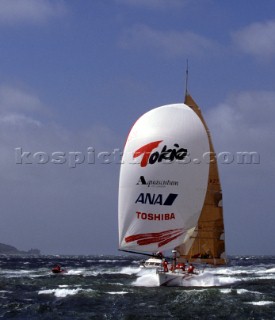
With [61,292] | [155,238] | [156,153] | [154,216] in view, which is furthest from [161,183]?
[61,292]

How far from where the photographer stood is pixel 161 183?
41.4 m

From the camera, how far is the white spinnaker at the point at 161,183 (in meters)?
41.2

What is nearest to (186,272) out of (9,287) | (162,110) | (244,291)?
(244,291)

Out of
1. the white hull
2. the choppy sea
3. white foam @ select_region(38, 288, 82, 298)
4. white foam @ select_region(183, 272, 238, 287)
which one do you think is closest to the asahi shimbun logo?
the white hull

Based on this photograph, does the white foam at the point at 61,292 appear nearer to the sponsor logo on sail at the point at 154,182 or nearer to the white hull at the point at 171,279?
the white hull at the point at 171,279

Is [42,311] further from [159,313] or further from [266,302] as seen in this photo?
[266,302]

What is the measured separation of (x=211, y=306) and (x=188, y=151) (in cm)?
1150

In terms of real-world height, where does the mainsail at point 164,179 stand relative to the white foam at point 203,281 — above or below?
above

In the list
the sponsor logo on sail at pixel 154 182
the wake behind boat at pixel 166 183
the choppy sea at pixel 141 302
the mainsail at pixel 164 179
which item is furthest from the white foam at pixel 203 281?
the sponsor logo on sail at pixel 154 182

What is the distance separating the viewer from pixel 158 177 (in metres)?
41.3

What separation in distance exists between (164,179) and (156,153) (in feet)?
5.75

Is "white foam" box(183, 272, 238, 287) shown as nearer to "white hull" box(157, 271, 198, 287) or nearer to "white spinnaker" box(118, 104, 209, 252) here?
"white hull" box(157, 271, 198, 287)

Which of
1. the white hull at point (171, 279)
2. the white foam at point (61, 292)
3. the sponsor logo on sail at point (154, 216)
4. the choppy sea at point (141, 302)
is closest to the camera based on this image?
the choppy sea at point (141, 302)

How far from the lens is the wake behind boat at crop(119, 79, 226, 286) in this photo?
4125cm
